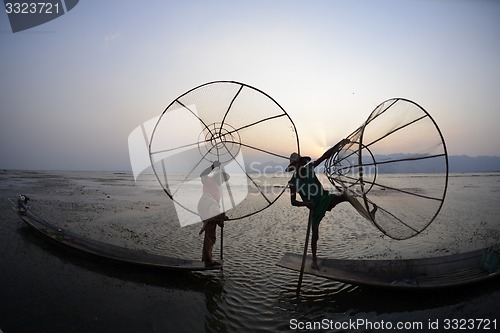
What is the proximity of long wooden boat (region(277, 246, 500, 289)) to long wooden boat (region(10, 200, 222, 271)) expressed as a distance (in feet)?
6.49

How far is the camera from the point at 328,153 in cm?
468

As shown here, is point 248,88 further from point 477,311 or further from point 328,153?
point 477,311

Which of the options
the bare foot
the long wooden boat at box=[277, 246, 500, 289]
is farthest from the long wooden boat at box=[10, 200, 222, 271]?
the long wooden boat at box=[277, 246, 500, 289]

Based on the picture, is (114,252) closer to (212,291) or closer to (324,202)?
(212,291)

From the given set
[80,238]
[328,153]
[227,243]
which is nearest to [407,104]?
[328,153]

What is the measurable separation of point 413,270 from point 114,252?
6.57 meters

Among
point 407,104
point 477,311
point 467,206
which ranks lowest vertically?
point 467,206

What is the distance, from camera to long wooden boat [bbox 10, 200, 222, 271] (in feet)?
17.6

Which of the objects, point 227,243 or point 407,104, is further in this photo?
point 227,243

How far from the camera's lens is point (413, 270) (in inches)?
204

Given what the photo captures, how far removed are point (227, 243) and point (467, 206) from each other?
1447 centimetres

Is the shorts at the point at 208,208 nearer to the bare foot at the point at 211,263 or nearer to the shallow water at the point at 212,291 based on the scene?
the bare foot at the point at 211,263

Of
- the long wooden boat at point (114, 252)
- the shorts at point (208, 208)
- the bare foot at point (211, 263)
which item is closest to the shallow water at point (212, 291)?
the long wooden boat at point (114, 252)

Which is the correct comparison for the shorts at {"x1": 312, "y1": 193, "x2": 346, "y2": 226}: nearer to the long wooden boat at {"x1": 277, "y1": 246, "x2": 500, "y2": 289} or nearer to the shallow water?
the long wooden boat at {"x1": 277, "y1": 246, "x2": 500, "y2": 289}
